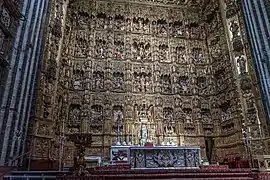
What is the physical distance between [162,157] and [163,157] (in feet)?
0.15

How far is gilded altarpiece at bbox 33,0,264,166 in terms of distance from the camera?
16.2 meters

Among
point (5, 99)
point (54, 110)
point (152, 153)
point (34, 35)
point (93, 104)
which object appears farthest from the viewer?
point (93, 104)

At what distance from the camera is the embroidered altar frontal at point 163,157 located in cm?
991

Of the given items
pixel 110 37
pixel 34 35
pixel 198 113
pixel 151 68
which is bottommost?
pixel 198 113

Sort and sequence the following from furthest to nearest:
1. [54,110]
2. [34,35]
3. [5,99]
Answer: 1. [54,110]
2. [34,35]
3. [5,99]

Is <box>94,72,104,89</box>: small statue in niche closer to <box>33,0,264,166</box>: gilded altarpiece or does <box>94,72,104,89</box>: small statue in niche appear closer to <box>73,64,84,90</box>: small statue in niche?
<box>33,0,264,166</box>: gilded altarpiece

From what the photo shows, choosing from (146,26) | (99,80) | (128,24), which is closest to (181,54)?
(146,26)

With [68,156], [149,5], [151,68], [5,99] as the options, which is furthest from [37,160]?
[149,5]

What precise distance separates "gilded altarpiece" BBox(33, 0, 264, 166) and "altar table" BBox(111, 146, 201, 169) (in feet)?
19.5

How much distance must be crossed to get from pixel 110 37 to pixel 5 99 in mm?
11559

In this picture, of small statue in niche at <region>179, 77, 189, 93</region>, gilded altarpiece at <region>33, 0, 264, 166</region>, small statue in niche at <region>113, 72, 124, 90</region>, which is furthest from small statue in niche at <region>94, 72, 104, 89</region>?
small statue in niche at <region>179, 77, 189, 93</region>

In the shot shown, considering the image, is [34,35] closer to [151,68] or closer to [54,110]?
[54,110]

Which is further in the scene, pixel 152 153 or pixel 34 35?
pixel 34 35

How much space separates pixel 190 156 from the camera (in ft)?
34.1
